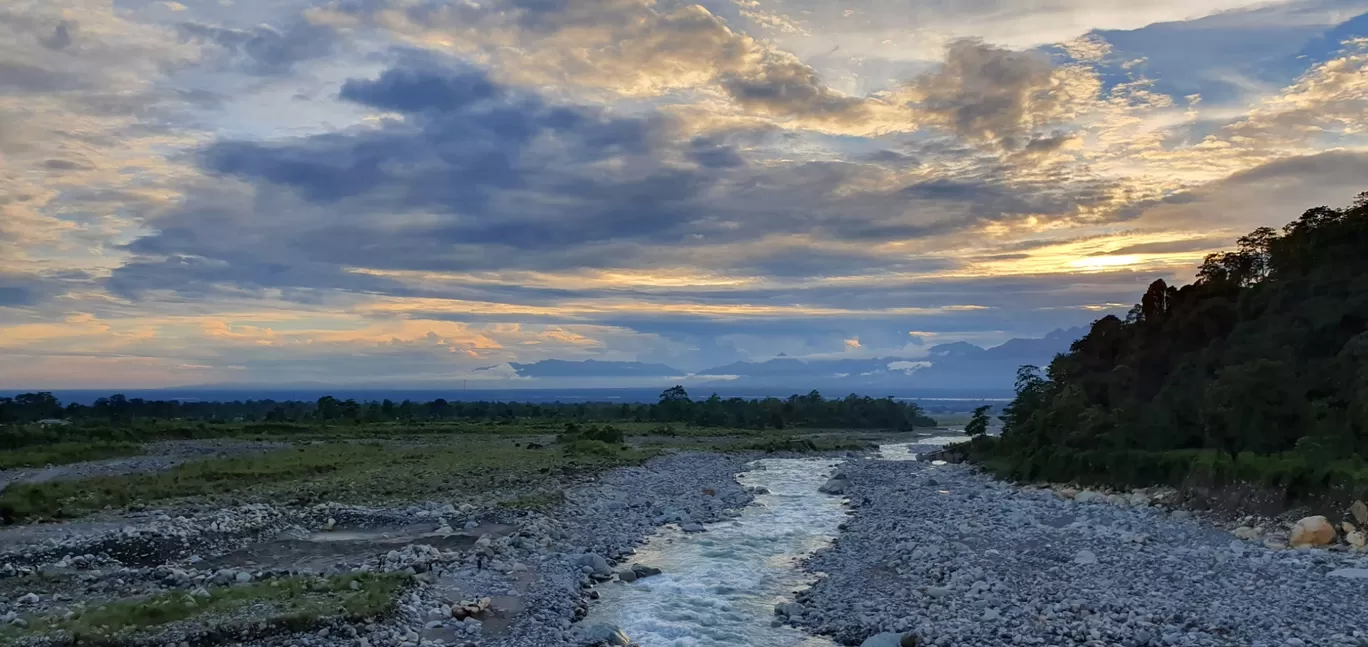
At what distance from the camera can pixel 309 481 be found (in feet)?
113

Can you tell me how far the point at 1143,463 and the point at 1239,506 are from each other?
314 inches

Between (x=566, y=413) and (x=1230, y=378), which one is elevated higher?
(x=1230, y=378)

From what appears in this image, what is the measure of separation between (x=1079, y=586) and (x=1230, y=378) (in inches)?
696

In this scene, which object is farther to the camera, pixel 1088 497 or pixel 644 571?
pixel 1088 497

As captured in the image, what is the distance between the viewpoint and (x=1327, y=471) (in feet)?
67.3

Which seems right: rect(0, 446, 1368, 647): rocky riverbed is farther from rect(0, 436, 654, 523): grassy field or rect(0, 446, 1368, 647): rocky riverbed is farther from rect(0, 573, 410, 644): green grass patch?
rect(0, 436, 654, 523): grassy field

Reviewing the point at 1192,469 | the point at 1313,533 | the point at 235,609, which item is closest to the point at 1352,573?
the point at 1313,533

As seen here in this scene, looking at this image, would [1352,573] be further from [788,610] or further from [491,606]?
[491,606]

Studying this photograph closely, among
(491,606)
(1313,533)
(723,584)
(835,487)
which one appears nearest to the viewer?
(491,606)

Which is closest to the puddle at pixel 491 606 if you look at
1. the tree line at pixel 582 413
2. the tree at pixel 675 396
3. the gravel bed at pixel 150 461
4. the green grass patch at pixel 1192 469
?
the green grass patch at pixel 1192 469

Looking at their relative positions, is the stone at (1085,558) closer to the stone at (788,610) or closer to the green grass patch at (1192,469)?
the green grass patch at (1192,469)

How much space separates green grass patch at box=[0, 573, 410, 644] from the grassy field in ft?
46.4

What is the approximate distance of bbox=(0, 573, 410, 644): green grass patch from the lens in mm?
11742

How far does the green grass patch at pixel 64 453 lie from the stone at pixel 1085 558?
5617 centimetres
